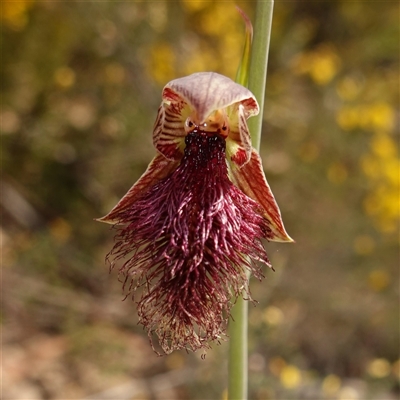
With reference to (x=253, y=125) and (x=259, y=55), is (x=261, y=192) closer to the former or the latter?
(x=253, y=125)

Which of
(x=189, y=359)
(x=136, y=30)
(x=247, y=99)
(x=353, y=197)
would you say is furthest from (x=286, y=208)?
(x=247, y=99)

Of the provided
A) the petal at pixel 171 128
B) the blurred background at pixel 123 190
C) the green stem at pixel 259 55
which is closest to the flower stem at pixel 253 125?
the green stem at pixel 259 55

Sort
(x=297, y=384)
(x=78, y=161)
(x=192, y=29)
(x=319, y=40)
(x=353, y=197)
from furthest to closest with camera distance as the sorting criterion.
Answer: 1. (x=319, y=40)
2. (x=192, y=29)
3. (x=78, y=161)
4. (x=353, y=197)
5. (x=297, y=384)

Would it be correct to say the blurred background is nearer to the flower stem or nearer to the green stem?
the flower stem

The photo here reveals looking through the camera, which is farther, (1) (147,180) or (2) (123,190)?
(2) (123,190)

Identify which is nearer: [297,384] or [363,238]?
[297,384]

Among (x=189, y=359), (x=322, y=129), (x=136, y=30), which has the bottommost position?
(x=189, y=359)

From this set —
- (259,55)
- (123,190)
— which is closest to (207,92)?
(259,55)

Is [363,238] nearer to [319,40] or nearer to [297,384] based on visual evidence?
[297,384]
